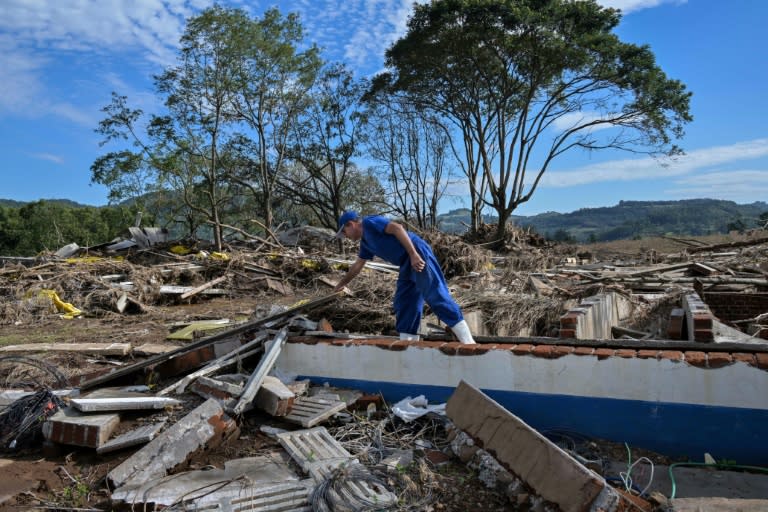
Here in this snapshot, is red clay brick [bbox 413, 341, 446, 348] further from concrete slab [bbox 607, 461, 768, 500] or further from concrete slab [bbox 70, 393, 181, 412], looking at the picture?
concrete slab [bbox 70, 393, 181, 412]

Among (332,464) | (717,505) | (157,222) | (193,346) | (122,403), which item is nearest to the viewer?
(717,505)

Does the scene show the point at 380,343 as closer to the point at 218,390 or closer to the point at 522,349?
the point at 522,349

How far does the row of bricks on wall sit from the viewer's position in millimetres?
3182

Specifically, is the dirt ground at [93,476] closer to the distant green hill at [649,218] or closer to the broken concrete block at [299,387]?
the broken concrete block at [299,387]

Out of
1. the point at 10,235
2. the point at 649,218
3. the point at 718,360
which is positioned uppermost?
the point at 10,235

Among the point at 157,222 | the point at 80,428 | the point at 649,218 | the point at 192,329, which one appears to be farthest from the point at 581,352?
the point at 649,218

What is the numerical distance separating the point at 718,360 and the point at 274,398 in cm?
284

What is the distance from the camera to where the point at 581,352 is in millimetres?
3502

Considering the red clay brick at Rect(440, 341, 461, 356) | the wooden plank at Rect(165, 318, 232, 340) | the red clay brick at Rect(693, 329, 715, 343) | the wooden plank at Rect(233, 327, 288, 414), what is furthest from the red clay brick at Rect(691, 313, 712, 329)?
the wooden plank at Rect(165, 318, 232, 340)

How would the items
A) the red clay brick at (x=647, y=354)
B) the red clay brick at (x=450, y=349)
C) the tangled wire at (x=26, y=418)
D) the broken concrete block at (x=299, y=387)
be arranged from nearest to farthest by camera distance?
the red clay brick at (x=647, y=354)
the tangled wire at (x=26, y=418)
the red clay brick at (x=450, y=349)
the broken concrete block at (x=299, y=387)

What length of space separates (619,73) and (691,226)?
37913 mm

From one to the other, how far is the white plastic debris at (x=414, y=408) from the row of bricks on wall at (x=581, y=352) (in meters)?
0.38

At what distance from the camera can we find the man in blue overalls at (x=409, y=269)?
13.8 feet

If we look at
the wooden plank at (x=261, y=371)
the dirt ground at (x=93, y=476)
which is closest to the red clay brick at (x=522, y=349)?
the dirt ground at (x=93, y=476)
